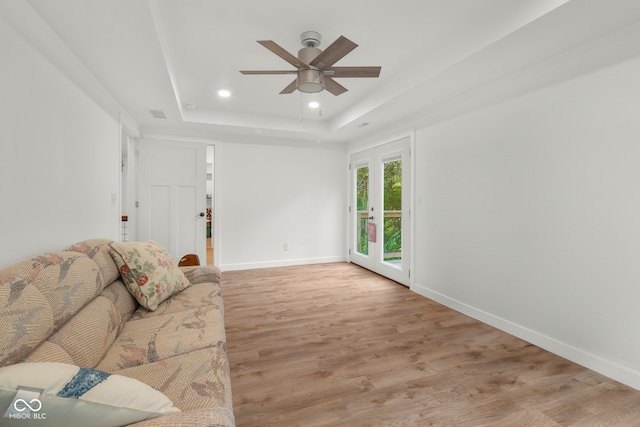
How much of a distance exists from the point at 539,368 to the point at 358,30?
286 centimetres

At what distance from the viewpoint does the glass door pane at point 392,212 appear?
4.42m

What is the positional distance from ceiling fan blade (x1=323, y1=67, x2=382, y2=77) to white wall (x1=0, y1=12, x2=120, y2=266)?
1.88 m

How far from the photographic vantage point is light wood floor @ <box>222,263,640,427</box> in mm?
1706

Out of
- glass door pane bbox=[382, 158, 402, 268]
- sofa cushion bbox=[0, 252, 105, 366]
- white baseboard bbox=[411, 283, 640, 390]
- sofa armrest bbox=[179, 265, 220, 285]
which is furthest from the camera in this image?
glass door pane bbox=[382, 158, 402, 268]

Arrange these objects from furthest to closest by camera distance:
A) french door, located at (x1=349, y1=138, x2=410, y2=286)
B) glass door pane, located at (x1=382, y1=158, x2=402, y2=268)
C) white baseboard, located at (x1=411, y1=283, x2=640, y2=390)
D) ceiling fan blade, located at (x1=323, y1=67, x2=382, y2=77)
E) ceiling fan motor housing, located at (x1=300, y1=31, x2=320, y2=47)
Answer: glass door pane, located at (x1=382, y1=158, x2=402, y2=268) < french door, located at (x1=349, y1=138, x2=410, y2=286) < ceiling fan motor housing, located at (x1=300, y1=31, x2=320, y2=47) < ceiling fan blade, located at (x1=323, y1=67, x2=382, y2=77) < white baseboard, located at (x1=411, y1=283, x2=640, y2=390)

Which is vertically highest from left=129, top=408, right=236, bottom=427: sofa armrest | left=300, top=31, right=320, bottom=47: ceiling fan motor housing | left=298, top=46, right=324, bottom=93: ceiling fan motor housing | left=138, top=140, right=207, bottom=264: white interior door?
left=300, top=31, right=320, bottom=47: ceiling fan motor housing

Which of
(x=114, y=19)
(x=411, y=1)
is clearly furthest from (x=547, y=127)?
(x=114, y=19)

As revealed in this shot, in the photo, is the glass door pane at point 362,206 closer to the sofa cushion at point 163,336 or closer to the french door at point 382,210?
the french door at point 382,210

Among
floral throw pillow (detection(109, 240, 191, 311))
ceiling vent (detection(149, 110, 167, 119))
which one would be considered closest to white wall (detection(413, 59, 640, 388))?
floral throw pillow (detection(109, 240, 191, 311))

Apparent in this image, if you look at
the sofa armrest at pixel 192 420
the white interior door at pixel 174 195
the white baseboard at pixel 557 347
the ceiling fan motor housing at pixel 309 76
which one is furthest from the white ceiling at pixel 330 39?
the white baseboard at pixel 557 347

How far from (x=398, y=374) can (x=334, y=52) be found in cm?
223

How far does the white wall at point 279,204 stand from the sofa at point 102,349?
2853 millimetres

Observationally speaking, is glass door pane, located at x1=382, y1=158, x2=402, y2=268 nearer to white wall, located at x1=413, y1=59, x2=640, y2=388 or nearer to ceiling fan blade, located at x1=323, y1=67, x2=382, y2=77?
white wall, located at x1=413, y1=59, x2=640, y2=388

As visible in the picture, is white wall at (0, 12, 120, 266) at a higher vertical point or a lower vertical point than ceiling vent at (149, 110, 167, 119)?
lower
